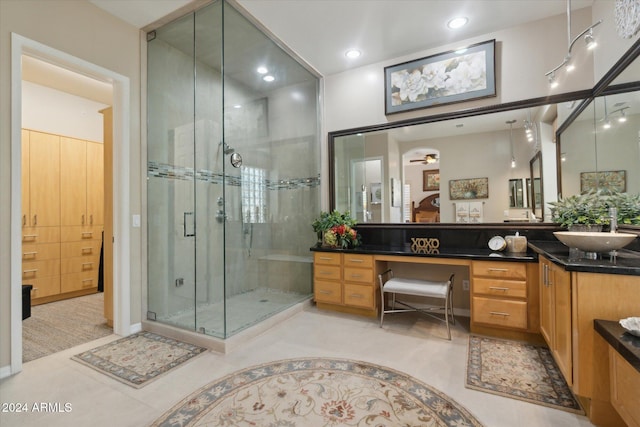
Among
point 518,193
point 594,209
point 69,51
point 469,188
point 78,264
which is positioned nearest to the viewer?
point 594,209

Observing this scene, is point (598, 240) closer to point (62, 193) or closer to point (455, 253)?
point (455, 253)

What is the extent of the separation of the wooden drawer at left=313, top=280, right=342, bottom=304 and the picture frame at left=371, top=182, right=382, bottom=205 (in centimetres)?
110

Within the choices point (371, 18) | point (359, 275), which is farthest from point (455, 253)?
point (371, 18)

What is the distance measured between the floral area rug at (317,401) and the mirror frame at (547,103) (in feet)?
6.09

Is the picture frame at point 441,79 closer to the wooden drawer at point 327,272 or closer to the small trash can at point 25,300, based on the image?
the wooden drawer at point 327,272

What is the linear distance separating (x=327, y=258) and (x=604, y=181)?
8.14ft

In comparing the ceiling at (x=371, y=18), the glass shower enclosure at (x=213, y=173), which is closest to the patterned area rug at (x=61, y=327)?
the glass shower enclosure at (x=213, y=173)

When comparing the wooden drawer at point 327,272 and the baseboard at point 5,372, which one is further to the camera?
the wooden drawer at point 327,272

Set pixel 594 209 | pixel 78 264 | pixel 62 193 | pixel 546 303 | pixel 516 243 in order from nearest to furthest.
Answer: pixel 546 303, pixel 594 209, pixel 516 243, pixel 62 193, pixel 78 264

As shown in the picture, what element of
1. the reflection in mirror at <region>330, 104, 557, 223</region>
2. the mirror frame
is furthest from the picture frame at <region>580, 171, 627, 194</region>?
the reflection in mirror at <region>330, 104, 557, 223</region>

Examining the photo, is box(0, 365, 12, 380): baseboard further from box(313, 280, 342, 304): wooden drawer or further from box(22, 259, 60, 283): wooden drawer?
box(313, 280, 342, 304): wooden drawer

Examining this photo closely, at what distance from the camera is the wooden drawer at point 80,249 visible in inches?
159

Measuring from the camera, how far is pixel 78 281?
412 centimetres

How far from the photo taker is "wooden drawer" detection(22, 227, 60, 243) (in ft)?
12.2
